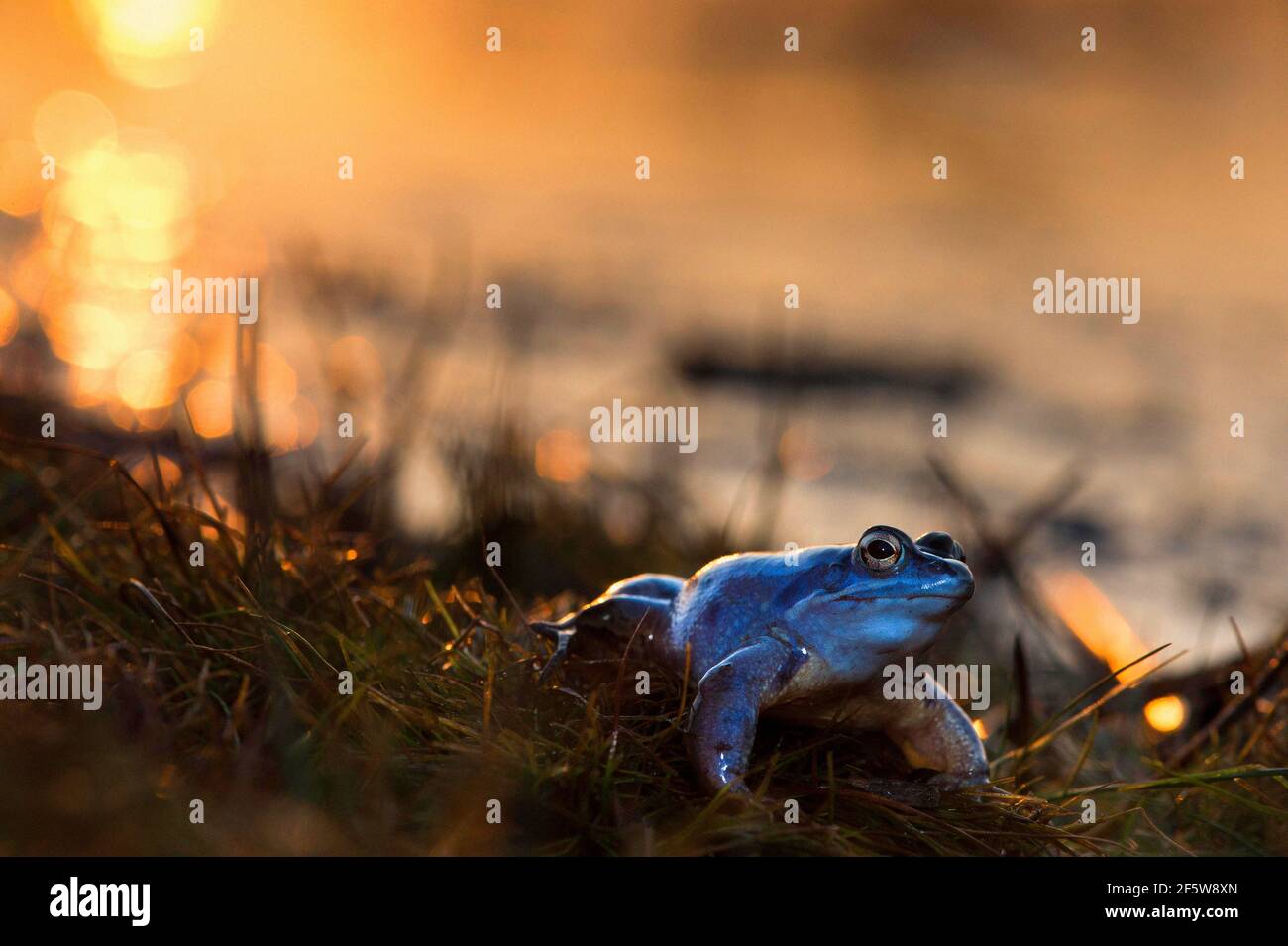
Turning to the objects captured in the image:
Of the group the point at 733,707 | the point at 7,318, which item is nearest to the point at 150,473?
the point at 7,318

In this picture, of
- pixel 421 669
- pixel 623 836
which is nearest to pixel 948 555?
pixel 623 836

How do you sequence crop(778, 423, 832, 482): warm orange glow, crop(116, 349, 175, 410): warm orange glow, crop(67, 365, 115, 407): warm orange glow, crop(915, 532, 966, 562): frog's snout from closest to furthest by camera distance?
crop(915, 532, 966, 562): frog's snout, crop(116, 349, 175, 410): warm orange glow, crop(67, 365, 115, 407): warm orange glow, crop(778, 423, 832, 482): warm orange glow

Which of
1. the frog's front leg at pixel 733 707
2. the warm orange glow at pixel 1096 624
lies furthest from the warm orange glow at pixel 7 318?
the warm orange glow at pixel 1096 624

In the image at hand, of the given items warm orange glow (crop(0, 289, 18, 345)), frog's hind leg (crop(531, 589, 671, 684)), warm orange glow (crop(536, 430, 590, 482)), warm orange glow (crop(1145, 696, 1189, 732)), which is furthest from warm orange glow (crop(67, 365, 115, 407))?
warm orange glow (crop(1145, 696, 1189, 732))

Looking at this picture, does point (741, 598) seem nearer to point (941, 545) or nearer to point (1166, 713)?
point (941, 545)

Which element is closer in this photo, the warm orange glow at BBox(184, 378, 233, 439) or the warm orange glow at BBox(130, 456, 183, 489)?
the warm orange glow at BBox(130, 456, 183, 489)

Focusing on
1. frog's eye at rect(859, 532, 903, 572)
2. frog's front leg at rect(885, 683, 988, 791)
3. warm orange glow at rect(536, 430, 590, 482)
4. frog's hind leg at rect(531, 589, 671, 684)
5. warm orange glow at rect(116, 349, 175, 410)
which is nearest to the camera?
frog's eye at rect(859, 532, 903, 572)

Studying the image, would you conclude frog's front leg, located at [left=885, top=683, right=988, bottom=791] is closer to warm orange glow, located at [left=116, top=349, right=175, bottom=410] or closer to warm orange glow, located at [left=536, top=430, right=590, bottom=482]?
warm orange glow, located at [left=116, top=349, right=175, bottom=410]
